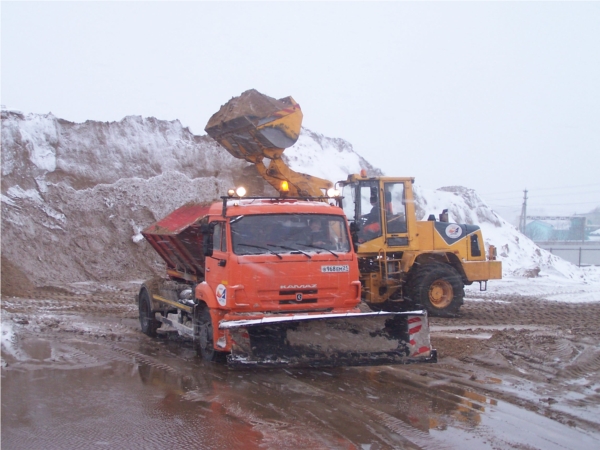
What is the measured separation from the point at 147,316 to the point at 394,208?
5227 millimetres

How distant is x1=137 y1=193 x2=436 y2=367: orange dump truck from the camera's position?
777cm

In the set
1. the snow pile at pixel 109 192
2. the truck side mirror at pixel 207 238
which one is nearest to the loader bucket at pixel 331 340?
the truck side mirror at pixel 207 238

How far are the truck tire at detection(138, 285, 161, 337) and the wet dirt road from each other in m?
0.43

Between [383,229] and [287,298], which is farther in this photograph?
[383,229]

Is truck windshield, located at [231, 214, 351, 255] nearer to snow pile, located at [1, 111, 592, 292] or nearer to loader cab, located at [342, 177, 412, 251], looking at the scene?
loader cab, located at [342, 177, 412, 251]

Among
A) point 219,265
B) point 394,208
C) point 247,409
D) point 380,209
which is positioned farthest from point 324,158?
point 247,409

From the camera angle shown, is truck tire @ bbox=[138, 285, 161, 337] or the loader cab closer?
truck tire @ bbox=[138, 285, 161, 337]

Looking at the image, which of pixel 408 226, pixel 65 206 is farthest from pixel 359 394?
pixel 65 206


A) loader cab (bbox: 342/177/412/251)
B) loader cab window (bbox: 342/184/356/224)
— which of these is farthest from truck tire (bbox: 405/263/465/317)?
loader cab window (bbox: 342/184/356/224)

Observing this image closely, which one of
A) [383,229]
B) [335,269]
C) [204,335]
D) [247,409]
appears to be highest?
[383,229]

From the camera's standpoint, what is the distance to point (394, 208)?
13164 millimetres

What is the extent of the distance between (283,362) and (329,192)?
3004mm

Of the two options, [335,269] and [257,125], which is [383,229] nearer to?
[257,125]

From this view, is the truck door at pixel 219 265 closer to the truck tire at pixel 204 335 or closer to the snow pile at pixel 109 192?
the truck tire at pixel 204 335
